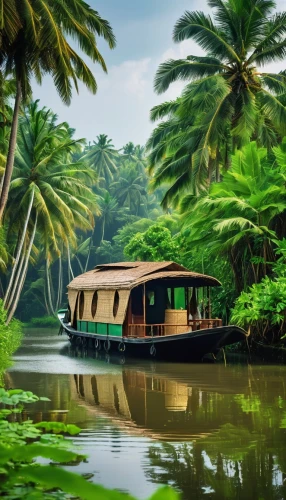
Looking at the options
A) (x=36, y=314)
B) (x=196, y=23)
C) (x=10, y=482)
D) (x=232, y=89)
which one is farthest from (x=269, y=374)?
(x=36, y=314)

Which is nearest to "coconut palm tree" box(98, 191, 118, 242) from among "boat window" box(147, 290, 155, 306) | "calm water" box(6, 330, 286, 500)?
"boat window" box(147, 290, 155, 306)

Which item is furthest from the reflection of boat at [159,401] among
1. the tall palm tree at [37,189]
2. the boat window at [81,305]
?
the tall palm tree at [37,189]

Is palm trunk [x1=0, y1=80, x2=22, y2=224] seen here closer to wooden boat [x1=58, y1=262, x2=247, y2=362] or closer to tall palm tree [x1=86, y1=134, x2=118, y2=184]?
wooden boat [x1=58, y1=262, x2=247, y2=362]

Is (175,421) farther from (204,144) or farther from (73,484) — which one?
(204,144)

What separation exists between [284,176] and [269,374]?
525 centimetres

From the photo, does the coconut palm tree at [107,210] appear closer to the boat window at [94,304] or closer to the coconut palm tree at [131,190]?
the coconut palm tree at [131,190]

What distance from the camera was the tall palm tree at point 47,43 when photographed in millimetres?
13320

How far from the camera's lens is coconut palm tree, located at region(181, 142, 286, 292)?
643 inches

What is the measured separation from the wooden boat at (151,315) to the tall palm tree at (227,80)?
10.4ft

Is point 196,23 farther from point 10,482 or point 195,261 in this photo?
point 10,482

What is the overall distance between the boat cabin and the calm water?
2216mm

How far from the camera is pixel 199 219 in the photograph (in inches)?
712

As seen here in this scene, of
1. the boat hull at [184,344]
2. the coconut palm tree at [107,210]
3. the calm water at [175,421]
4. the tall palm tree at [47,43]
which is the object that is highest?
the coconut palm tree at [107,210]

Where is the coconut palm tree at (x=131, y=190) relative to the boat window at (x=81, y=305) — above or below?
above
